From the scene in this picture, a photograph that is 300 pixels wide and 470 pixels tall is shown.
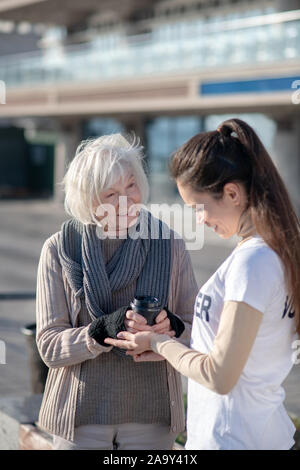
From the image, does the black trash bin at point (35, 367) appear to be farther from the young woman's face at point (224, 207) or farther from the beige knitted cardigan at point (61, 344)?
Answer: the young woman's face at point (224, 207)

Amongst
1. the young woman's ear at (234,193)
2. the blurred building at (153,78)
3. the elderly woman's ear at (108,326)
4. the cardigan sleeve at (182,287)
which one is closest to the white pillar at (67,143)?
the blurred building at (153,78)

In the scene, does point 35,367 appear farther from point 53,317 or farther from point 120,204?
point 120,204

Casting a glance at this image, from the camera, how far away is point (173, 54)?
24.2m

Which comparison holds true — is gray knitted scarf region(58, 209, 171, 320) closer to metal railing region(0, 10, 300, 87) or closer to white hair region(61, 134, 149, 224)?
white hair region(61, 134, 149, 224)

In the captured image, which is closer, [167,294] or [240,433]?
[240,433]

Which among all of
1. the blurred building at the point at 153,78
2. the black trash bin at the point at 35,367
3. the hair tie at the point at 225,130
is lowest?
the black trash bin at the point at 35,367

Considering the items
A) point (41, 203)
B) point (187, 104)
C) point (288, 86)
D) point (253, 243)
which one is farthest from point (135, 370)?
point (41, 203)

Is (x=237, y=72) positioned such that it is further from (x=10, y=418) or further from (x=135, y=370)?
(x=135, y=370)

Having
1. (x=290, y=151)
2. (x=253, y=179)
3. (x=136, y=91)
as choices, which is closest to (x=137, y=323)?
(x=253, y=179)

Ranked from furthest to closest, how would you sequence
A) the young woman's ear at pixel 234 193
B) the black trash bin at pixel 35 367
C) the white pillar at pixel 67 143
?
the white pillar at pixel 67 143 < the black trash bin at pixel 35 367 < the young woman's ear at pixel 234 193

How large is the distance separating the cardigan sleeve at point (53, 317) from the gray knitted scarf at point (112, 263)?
6cm

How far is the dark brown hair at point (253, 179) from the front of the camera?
A: 2205 millimetres

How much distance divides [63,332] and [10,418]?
91.6 inches

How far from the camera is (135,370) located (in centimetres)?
298
